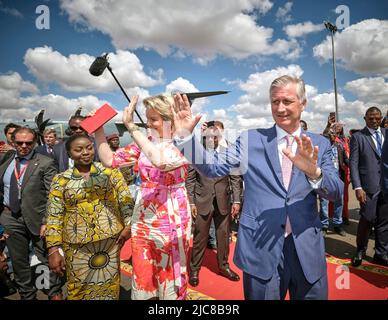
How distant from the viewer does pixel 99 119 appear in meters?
1.91

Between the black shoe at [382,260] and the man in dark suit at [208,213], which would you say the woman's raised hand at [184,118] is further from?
the black shoe at [382,260]

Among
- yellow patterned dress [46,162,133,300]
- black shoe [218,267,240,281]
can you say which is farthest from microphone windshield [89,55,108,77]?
black shoe [218,267,240,281]

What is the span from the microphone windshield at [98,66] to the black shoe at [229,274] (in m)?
3.67

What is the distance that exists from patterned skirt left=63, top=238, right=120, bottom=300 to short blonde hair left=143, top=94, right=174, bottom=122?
4.93 ft

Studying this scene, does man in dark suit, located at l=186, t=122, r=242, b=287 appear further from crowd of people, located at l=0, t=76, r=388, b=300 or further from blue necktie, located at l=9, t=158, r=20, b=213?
blue necktie, located at l=9, t=158, r=20, b=213

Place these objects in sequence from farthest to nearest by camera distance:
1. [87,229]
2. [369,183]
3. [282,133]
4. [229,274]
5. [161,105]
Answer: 1. [369,183]
2. [229,274]
3. [87,229]
4. [161,105]
5. [282,133]

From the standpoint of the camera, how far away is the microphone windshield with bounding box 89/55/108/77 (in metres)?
3.75

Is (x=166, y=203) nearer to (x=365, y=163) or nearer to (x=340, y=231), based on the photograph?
(x=365, y=163)

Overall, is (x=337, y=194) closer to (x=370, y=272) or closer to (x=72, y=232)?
(x=72, y=232)

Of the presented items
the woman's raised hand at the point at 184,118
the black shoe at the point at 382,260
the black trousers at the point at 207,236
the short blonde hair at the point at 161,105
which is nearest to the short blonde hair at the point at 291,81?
the woman's raised hand at the point at 184,118

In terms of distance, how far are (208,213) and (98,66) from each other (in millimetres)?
2846

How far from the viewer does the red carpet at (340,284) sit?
336 centimetres

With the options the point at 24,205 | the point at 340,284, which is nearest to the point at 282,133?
the point at 340,284

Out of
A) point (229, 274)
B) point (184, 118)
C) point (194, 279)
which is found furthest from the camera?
point (229, 274)
